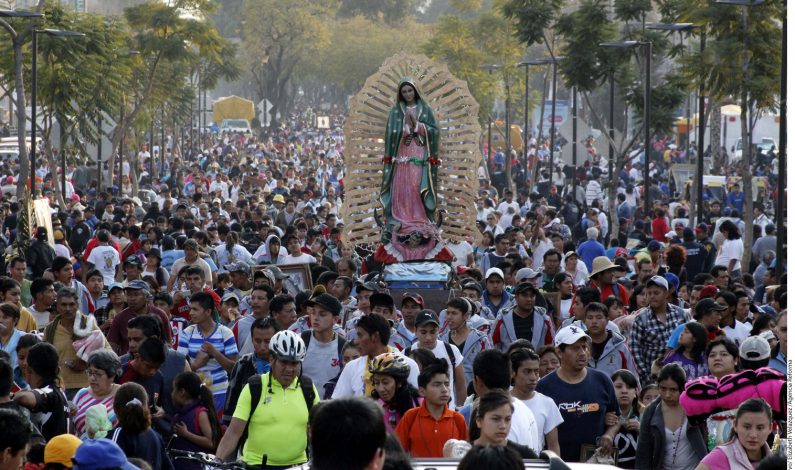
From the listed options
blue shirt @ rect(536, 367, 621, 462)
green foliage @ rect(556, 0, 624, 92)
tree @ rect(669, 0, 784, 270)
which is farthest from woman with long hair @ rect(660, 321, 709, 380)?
green foliage @ rect(556, 0, 624, 92)

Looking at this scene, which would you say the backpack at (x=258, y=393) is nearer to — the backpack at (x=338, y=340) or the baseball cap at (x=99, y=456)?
the backpack at (x=338, y=340)

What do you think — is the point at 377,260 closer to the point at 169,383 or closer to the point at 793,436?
the point at 169,383

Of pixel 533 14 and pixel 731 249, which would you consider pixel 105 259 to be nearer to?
pixel 731 249

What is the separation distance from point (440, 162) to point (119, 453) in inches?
540

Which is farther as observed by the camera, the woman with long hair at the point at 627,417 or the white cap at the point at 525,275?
the white cap at the point at 525,275

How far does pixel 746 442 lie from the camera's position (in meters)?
7.76

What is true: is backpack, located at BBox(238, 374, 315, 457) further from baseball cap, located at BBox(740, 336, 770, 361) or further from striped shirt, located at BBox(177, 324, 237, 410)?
striped shirt, located at BBox(177, 324, 237, 410)

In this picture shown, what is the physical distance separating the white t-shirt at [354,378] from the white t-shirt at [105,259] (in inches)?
375

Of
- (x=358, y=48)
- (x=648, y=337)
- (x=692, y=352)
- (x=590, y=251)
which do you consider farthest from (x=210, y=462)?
(x=358, y=48)

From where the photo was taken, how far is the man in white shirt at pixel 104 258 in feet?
61.3

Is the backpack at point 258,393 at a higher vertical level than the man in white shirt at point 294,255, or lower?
higher

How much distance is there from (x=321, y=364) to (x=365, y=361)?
3.66 ft

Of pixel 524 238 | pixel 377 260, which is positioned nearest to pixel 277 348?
pixel 377 260

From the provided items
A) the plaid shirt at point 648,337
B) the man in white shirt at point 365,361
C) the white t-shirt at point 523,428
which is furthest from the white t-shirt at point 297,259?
the white t-shirt at point 523,428
